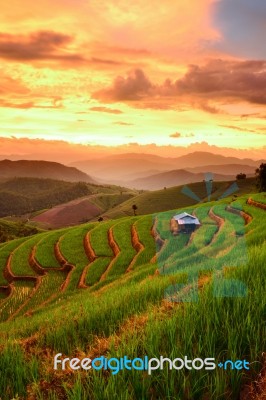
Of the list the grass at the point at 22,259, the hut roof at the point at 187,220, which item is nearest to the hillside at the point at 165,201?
the grass at the point at 22,259

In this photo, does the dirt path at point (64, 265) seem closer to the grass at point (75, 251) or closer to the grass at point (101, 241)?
the grass at point (75, 251)

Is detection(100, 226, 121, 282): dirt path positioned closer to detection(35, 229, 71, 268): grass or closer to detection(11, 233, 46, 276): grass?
detection(35, 229, 71, 268): grass

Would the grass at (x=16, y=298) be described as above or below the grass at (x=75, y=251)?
below

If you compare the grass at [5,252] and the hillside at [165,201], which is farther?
the hillside at [165,201]

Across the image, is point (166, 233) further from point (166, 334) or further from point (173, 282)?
point (166, 334)

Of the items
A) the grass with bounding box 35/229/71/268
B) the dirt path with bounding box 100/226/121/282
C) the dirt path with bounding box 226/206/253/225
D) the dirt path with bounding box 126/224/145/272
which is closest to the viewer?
the dirt path with bounding box 100/226/121/282

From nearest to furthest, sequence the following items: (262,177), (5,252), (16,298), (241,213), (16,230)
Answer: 1. (16,298)
2. (241,213)
3. (5,252)
4. (262,177)
5. (16,230)

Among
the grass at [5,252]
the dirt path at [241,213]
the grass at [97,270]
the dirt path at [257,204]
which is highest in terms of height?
the dirt path at [257,204]


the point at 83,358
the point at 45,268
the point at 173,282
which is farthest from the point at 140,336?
the point at 45,268

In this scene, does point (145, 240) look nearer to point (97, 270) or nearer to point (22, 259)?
point (97, 270)

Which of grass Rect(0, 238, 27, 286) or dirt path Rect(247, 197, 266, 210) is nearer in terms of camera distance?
grass Rect(0, 238, 27, 286)

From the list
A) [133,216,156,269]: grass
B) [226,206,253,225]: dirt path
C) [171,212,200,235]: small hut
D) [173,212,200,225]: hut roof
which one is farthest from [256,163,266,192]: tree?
[171,212,200,235]: small hut

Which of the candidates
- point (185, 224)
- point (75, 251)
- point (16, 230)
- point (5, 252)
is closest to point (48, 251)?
point (75, 251)

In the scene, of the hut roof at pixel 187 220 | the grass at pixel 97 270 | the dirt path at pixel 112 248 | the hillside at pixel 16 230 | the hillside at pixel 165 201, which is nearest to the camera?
the grass at pixel 97 270
